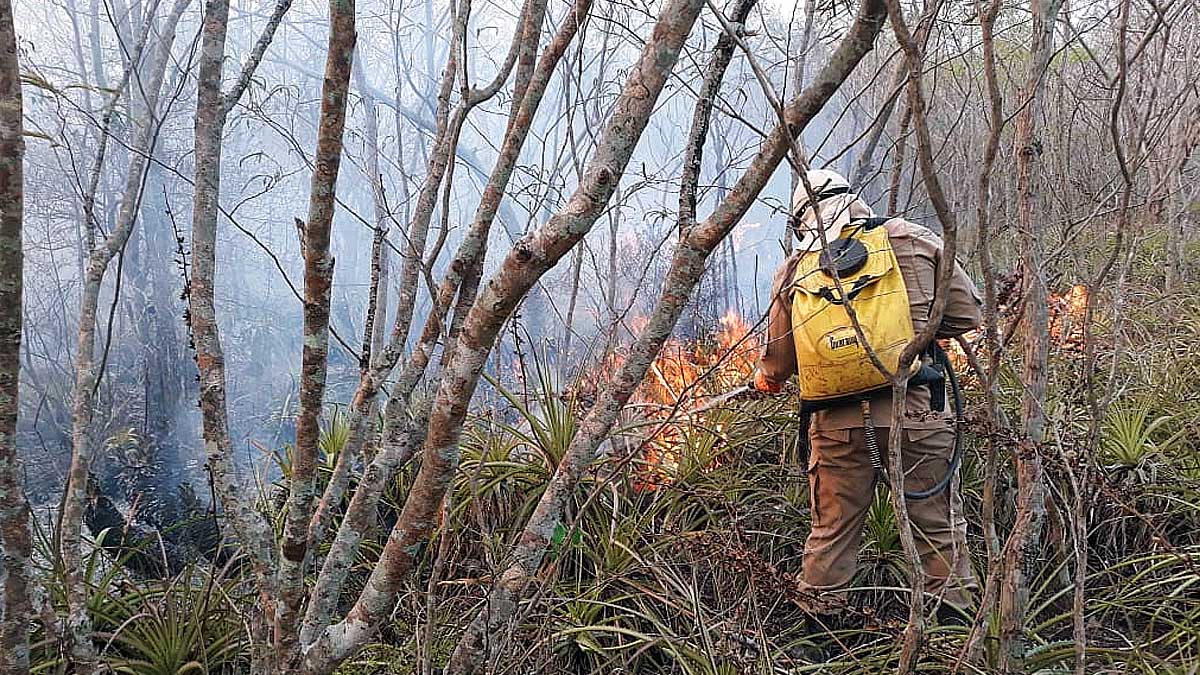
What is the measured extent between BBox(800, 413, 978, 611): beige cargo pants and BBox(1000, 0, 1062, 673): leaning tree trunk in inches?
34.0

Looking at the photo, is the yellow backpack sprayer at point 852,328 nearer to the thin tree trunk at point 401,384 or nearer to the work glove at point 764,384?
the work glove at point 764,384

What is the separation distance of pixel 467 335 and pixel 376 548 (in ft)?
6.83

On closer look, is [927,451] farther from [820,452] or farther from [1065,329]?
[1065,329]

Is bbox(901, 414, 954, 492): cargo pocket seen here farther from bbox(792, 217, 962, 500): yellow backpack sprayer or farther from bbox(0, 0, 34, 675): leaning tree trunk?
bbox(0, 0, 34, 675): leaning tree trunk

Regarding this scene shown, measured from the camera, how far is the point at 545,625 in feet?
6.77

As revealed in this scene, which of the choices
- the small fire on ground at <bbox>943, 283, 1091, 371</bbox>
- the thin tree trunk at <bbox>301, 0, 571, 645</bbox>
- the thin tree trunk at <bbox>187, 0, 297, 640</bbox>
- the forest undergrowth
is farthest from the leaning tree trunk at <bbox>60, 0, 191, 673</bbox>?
the small fire on ground at <bbox>943, 283, 1091, 371</bbox>

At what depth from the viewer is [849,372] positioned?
228cm

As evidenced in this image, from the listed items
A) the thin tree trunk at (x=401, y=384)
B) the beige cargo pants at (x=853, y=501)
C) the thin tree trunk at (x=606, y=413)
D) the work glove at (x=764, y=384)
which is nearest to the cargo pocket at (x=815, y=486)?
the beige cargo pants at (x=853, y=501)

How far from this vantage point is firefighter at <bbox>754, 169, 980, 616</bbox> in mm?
2236

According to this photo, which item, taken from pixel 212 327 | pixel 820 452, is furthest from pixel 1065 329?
pixel 212 327

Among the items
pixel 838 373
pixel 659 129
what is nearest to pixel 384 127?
pixel 659 129

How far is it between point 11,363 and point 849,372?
2.01 meters

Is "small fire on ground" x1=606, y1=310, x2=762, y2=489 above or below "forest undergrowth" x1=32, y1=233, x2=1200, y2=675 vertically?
above

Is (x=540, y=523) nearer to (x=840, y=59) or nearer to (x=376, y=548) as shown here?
(x=840, y=59)
